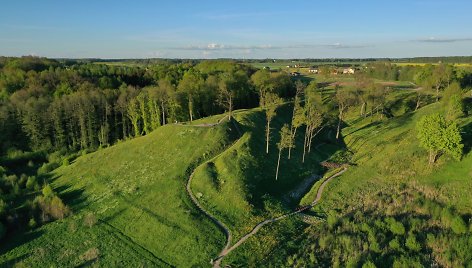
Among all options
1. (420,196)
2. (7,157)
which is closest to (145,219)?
(420,196)

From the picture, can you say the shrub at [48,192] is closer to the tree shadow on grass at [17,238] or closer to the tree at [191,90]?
the tree shadow on grass at [17,238]

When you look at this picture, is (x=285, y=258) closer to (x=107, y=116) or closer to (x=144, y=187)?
(x=144, y=187)

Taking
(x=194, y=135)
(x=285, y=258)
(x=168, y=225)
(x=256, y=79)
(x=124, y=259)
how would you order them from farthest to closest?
1. (x=256, y=79)
2. (x=194, y=135)
3. (x=168, y=225)
4. (x=124, y=259)
5. (x=285, y=258)

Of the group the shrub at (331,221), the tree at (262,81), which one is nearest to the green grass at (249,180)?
the shrub at (331,221)

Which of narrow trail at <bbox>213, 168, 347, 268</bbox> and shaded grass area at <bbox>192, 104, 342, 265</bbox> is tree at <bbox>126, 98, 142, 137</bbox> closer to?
shaded grass area at <bbox>192, 104, 342, 265</bbox>

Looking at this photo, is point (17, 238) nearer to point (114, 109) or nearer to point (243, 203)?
point (243, 203)

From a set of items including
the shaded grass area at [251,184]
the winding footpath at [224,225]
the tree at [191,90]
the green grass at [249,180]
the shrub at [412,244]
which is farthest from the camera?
the tree at [191,90]

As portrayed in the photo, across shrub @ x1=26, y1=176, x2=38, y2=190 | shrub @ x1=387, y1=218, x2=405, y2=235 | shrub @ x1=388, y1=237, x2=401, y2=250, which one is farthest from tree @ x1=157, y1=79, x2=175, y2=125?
shrub @ x1=388, y1=237, x2=401, y2=250
